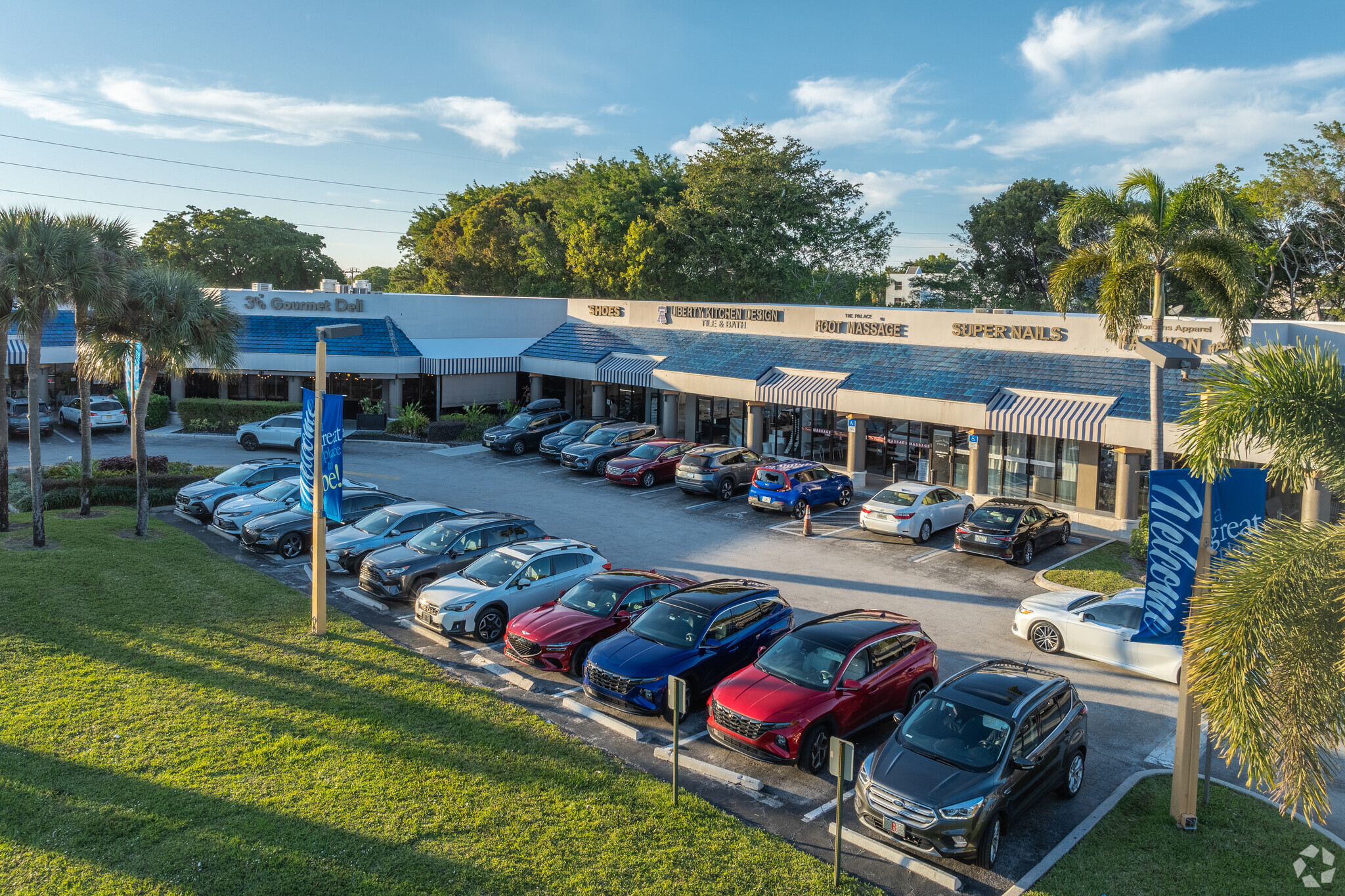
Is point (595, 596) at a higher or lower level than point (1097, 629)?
higher

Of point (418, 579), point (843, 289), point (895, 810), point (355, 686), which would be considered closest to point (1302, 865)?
point (895, 810)

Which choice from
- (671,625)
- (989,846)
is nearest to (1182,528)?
(989,846)

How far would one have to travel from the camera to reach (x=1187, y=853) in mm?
9516

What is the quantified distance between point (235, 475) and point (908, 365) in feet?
65.1

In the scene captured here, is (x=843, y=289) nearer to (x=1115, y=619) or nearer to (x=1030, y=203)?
(x=1030, y=203)

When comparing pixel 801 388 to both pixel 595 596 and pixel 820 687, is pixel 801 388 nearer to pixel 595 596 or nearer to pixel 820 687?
pixel 595 596

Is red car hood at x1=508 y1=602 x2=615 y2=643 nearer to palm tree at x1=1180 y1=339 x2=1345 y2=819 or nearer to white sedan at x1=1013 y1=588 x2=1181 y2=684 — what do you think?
white sedan at x1=1013 y1=588 x2=1181 y2=684

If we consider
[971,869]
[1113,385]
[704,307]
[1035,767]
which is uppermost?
[704,307]

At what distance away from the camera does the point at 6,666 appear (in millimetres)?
12797

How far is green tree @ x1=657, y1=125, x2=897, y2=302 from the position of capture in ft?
165

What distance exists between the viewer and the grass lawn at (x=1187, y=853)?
894cm

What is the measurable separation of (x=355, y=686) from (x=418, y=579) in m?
4.53

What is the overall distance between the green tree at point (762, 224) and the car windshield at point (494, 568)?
3650cm

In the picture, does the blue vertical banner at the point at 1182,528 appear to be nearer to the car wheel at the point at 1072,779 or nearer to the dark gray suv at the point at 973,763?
the dark gray suv at the point at 973,763
